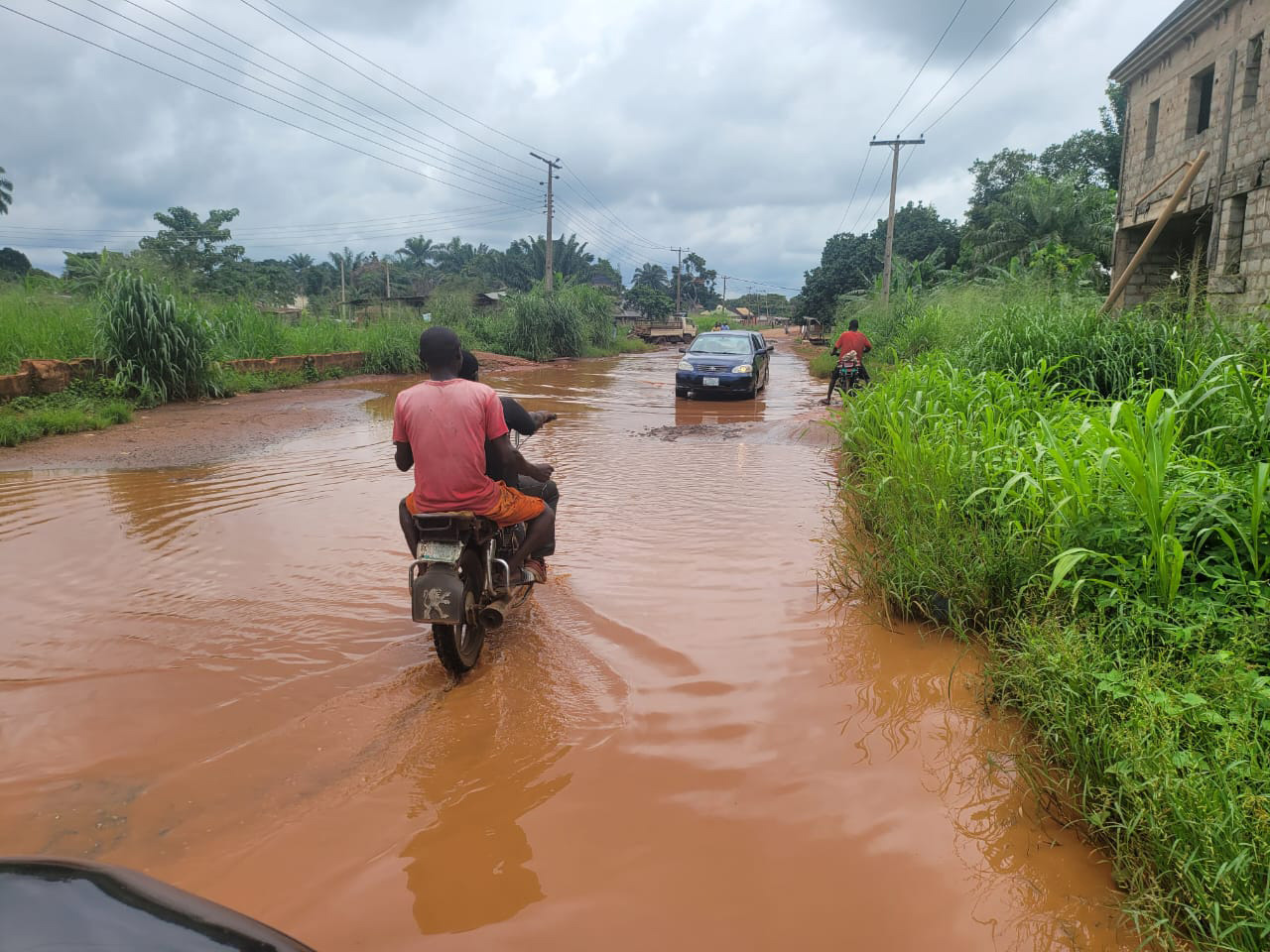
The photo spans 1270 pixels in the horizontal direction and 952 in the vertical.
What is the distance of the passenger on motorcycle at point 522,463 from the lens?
13.6ft

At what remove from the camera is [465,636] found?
3867mm

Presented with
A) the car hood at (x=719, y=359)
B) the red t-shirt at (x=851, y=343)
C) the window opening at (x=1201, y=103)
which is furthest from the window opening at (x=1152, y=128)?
the car hood at (x=719, y=359)

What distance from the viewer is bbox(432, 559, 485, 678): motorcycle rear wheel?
12.0ft

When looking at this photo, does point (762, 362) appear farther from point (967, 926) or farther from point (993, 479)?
point (967, 926)

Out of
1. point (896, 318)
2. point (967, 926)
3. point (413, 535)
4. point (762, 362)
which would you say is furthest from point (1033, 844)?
point (896, 318)

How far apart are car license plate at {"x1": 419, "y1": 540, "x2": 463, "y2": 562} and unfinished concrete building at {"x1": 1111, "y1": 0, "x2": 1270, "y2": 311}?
10161 millimetres

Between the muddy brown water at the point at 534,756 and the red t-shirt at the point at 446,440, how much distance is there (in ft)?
3.00

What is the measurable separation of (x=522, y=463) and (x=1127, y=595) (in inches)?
112

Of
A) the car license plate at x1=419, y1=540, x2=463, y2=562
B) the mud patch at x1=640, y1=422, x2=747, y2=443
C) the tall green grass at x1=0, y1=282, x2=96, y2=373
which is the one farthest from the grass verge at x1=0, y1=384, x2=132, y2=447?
the car license plate at x1=419, y1=540, x2=463, y2=562

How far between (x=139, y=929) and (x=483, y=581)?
2970 mm

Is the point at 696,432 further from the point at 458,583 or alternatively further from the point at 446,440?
the point at 458,583

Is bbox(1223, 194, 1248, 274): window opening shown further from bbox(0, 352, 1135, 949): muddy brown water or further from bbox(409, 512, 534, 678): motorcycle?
bbox(409, 512, 534, 678): motorcycle

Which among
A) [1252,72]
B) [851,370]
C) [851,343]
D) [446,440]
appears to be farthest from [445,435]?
[1252,72]

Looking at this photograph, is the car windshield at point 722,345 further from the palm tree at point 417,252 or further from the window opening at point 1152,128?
the palm tree at point 417,252
